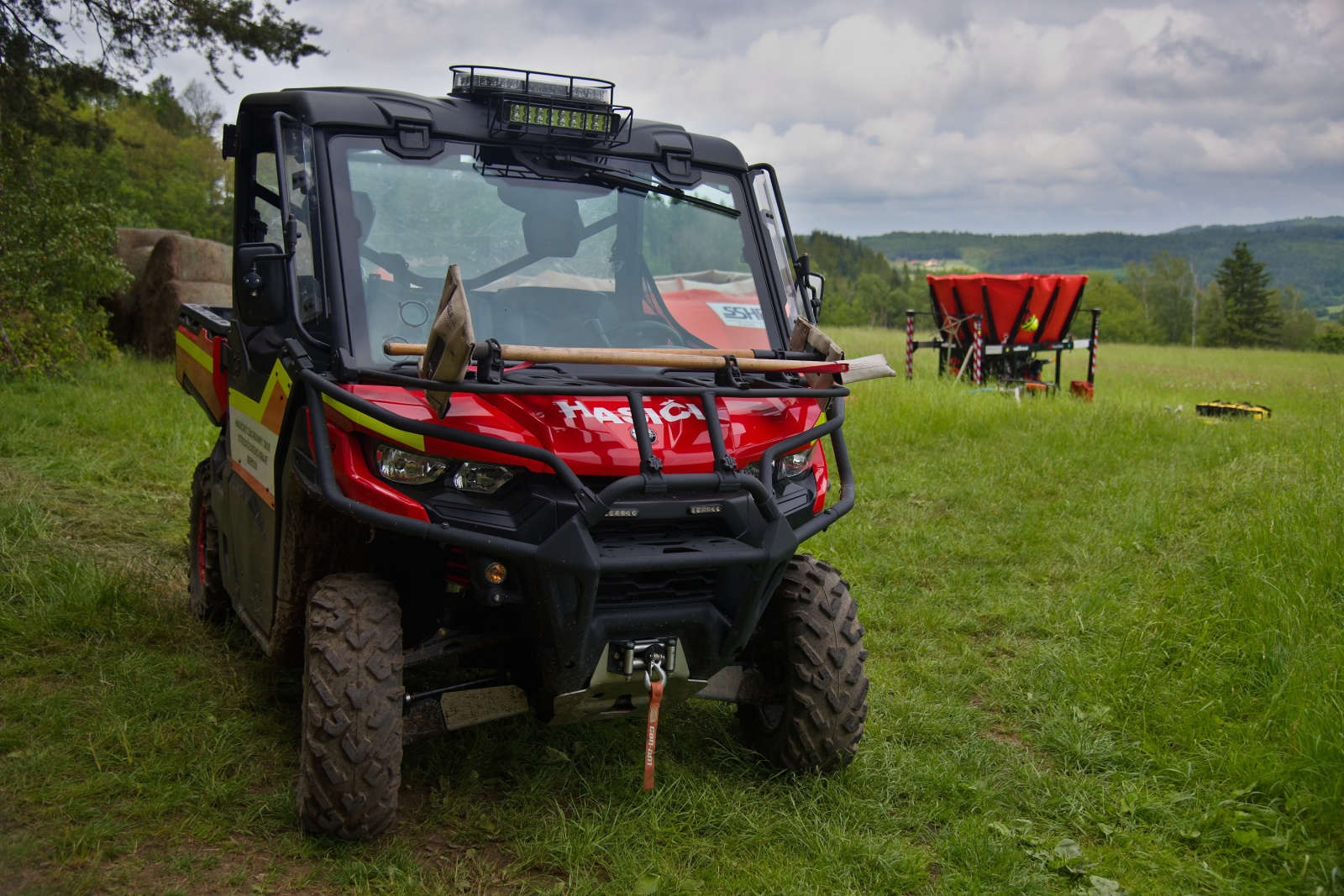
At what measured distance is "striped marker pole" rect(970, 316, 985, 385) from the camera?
15.7 meters

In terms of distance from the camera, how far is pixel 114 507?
729 centimetres

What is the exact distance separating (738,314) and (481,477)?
55.7 inches

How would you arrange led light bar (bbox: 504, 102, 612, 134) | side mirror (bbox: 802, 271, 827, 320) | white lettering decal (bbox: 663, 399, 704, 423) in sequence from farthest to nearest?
side mirror (bbox: 802, 271, 827, 320) < led light bar (bbox: 504, 102, 612, 134) < white lettering decal (bbox: 663, 399, 704, 423)

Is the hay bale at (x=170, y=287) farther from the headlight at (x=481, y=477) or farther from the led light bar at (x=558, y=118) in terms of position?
the headlight at (x=481, y=477)

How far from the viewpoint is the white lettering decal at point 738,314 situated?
13.6 ft

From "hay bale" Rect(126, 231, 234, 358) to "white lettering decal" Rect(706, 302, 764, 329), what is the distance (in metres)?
12.1

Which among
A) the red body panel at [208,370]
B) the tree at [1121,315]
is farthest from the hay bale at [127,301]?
the tree at [1121,315]

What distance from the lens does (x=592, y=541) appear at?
119 inches

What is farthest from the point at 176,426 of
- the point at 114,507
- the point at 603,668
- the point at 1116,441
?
the point at 1116,441

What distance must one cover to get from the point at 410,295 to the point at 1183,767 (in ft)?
10.5

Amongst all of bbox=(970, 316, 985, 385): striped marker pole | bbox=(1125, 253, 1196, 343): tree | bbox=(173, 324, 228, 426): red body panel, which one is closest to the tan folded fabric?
bbox=(173, 324, 228, 426): red body panel

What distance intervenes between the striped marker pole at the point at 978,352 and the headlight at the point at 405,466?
13.5m

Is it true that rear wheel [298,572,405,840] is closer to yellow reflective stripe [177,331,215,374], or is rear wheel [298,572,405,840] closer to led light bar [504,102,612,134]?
led light bar [504,102,612,134]

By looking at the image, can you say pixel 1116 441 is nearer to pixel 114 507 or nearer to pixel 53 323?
pixel 114 507
